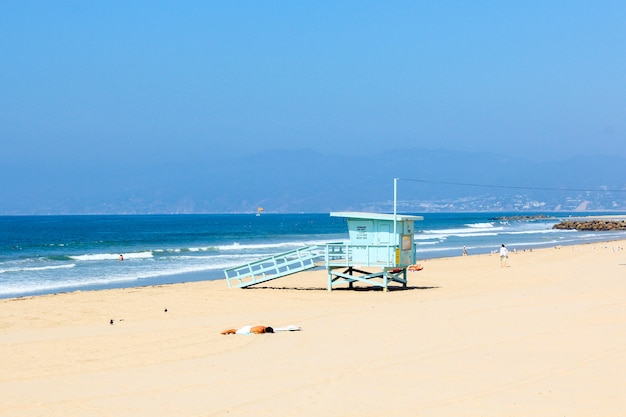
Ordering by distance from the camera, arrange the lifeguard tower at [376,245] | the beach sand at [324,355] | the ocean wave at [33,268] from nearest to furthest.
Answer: the beach sand at [324,355] → the lifeguard tower at [376,245] → the ocean wave at [33,268]

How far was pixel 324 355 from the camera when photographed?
13625 mm

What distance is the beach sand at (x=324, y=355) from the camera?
10.3 metres

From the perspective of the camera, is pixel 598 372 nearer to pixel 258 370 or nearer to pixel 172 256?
pixel 258 370

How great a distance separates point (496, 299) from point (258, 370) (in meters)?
11.0

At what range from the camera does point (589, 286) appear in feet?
86.2

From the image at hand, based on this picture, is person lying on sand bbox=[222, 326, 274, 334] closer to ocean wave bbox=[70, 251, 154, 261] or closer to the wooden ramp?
the wooden ramp

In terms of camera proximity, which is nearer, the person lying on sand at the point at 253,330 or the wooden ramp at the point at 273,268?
the person lying on sand at the point at 253,330

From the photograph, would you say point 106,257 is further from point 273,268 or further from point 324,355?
point 324,355

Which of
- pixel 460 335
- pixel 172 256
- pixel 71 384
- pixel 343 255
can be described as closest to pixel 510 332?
pixel 460 335

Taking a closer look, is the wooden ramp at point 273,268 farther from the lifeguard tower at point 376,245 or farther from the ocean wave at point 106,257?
the ocean wave at point 106,257

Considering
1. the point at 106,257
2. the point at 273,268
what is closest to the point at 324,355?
the point at 273,268

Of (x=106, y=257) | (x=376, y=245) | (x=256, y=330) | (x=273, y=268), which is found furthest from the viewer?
(x=106, y=257)

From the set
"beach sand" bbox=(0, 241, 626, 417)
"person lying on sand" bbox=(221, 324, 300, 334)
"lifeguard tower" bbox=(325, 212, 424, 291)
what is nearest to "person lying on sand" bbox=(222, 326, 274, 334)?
"person lying on sand" bbox=(221, 324, 300, 334)

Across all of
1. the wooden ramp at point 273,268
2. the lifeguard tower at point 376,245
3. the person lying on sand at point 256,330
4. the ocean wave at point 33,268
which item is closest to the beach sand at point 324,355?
the person lying on sand at point 256,330
